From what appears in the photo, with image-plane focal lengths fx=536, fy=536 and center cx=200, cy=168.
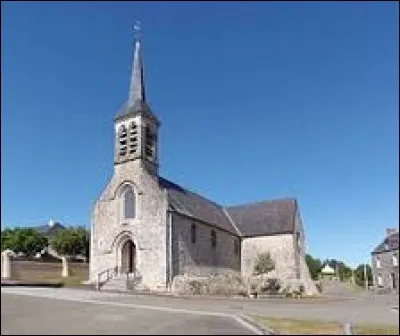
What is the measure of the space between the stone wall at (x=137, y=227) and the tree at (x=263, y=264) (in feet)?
44.2

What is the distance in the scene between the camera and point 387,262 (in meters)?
64.1

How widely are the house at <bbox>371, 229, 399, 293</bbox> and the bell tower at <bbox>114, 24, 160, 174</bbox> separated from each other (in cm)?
3599

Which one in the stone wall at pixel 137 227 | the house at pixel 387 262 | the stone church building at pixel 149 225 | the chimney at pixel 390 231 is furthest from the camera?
the chimney at pixel 390 231

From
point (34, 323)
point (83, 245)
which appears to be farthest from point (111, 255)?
point (83, 245)

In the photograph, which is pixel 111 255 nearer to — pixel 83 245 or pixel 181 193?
pixel 181 193

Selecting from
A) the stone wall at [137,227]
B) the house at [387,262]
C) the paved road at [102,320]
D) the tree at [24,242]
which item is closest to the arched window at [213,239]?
the stone wall at [137,227]

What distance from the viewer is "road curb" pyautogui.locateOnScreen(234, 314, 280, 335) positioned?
12.9m

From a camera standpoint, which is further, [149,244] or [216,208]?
[216,208]

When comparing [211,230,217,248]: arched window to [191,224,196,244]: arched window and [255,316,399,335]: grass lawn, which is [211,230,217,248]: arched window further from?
[255,316,399,335]: grass lawn

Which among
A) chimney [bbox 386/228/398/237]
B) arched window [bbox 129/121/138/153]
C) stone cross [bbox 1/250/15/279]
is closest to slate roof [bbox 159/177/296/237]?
arched window [bbox 129/121/138/153]

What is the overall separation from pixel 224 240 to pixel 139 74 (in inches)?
584

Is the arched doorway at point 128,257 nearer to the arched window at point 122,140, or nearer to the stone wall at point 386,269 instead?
the arched window at point 122,140

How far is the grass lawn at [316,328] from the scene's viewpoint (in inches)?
510

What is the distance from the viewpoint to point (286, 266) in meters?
44.9
